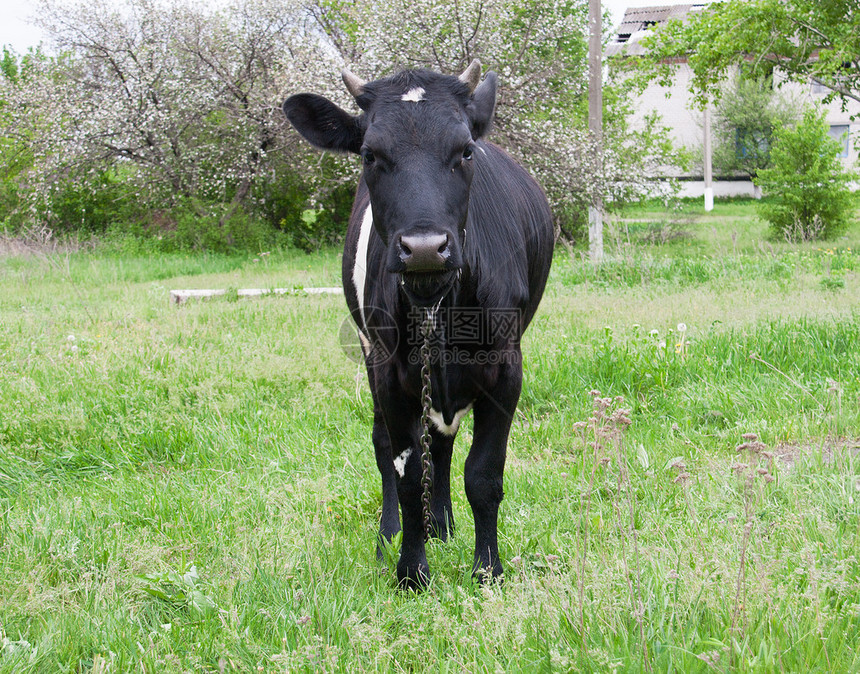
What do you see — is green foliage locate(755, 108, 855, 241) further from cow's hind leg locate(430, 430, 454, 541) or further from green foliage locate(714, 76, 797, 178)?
green foliage locate(714, 76, 797, 178)

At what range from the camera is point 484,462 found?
2959mm

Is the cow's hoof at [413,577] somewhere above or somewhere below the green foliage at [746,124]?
below

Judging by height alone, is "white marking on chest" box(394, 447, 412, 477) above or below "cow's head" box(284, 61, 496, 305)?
below

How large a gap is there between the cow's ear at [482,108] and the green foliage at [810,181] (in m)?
15.5

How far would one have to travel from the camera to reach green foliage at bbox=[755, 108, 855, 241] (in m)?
16.8

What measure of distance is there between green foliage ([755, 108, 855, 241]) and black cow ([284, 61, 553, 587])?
15.7m

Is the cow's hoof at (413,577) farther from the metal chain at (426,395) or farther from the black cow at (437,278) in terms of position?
the metal chain at (426,395)

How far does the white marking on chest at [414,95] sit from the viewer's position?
108 inches

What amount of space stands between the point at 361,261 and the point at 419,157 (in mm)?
1268

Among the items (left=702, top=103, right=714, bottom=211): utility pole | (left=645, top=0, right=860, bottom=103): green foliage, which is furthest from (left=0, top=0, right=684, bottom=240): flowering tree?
(left=702, top=103, right=714, bottom=211): utility pole

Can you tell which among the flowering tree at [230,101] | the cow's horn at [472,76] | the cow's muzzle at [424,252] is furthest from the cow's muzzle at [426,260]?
the flowering tree at [230,101]

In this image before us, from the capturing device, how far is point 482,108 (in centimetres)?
303

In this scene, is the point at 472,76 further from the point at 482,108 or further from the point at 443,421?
the point at 443,421

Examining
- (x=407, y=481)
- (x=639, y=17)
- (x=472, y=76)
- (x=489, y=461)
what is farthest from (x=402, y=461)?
(x=639, y=17)
